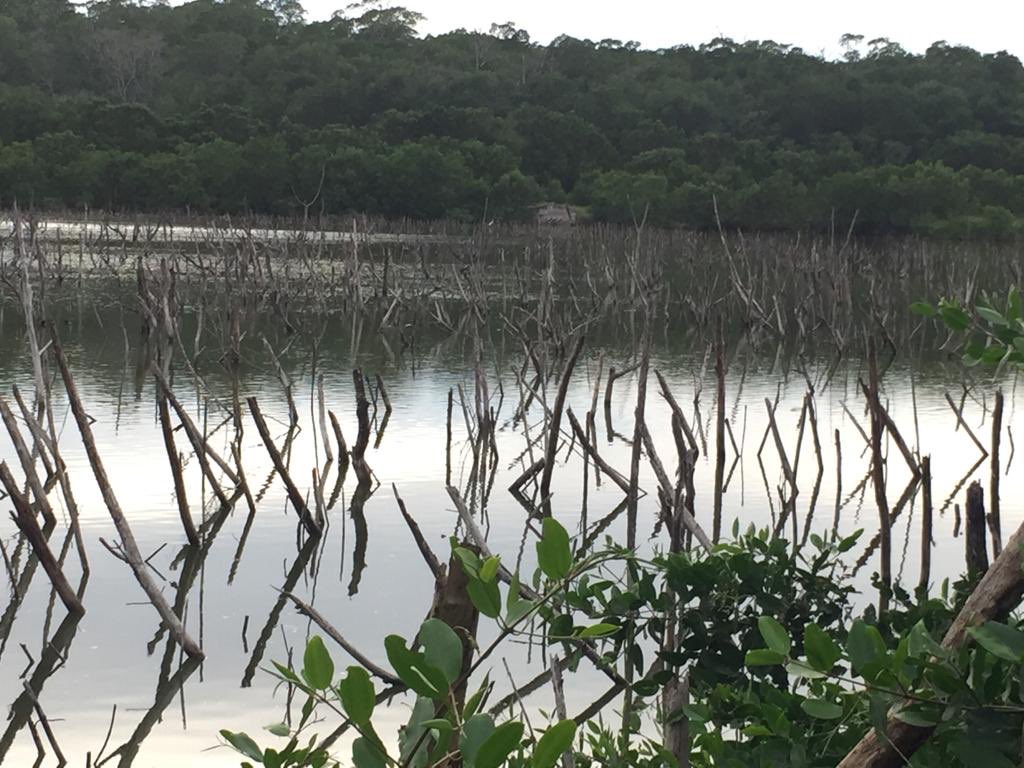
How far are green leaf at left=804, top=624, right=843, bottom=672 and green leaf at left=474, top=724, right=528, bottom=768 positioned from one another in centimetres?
46

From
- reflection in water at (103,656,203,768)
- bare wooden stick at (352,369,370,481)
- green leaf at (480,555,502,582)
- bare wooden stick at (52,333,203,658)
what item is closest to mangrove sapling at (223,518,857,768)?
green leaf at (480,555,502,582)

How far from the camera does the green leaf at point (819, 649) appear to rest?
144cm

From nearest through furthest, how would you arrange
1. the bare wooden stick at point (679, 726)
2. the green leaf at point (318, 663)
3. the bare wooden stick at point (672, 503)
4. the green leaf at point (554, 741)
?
1. the green leaf at point (554, 741)
2. the green leaf at point (318, 663)
3. the bare wooden stick at point (679, 726)
4. the bare wooden stick at point (672, 503)

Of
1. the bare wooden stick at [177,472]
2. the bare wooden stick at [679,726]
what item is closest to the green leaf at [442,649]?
the bare wooden stick at [679,726]

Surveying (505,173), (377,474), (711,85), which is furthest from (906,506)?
(711,85)

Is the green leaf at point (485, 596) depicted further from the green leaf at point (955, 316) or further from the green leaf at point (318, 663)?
the green leaf at point (955, 316)

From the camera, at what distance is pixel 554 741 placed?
3.58 feet

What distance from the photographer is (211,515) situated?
5984 millimetres

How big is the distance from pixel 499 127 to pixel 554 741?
1983 inches

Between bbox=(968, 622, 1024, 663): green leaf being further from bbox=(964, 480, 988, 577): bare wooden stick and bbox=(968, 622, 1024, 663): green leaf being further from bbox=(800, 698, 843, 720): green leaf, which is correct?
bbox=(964, 480, 988, 577): bare wooden stick

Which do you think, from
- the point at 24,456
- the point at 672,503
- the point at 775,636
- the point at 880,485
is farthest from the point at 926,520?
the point at 775,636

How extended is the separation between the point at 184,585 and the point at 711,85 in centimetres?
5625

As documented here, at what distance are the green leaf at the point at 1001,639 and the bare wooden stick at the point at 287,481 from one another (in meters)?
4.34

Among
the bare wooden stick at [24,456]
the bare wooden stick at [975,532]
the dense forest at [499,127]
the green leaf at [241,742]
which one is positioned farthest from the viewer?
the dense forest at [499,127]
